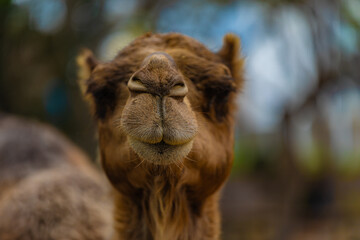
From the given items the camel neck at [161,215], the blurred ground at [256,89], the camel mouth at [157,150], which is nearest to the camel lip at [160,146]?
the camel mouth at [157,150]

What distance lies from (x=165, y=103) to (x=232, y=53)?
1349 millimetres

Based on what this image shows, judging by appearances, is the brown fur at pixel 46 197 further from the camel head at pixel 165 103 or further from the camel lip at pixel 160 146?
the camel lip at pixel 160 146

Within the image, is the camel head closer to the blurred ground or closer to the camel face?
the camel face

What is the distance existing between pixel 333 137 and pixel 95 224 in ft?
22.8

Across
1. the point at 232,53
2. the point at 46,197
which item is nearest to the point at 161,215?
the point at 232,53

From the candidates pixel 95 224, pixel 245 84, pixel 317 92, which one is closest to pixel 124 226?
pixel 95 224

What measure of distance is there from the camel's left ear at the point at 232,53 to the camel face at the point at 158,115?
45.5 inches

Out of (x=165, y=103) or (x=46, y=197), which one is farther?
(x=46, y=197)

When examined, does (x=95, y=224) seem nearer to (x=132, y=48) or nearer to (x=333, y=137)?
(x=132, y=48)

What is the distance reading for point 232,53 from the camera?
3.29 metres

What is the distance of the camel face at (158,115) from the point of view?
2.08 meters

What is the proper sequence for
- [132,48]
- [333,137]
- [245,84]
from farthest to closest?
[333,137]
[245,84]
[132,48]

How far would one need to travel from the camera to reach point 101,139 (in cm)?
298

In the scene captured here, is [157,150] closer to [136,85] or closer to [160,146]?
[160,146]
